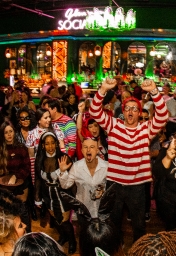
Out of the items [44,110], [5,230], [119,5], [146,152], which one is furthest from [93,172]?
[119,5]

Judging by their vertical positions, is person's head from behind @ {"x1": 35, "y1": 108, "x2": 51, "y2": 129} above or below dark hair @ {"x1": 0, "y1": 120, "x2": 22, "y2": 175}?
above

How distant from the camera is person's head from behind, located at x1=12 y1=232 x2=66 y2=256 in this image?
1.52 meters

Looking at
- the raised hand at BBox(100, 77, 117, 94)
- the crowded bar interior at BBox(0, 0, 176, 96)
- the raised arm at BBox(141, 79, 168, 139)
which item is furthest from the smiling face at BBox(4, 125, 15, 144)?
the crowded bar interior at BBox(0, 0, 176, 96)

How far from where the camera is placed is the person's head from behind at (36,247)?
152 centimetres

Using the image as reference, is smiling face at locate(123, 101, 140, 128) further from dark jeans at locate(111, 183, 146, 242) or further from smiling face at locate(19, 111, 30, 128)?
smiling face at locate(19, 111, 30, 128)

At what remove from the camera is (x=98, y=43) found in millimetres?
20156

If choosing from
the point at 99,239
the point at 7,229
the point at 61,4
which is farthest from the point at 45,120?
the point at 61,4

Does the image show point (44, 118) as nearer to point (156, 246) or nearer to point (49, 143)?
point (49, 143)

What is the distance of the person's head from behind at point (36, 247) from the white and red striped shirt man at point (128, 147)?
9.15ft

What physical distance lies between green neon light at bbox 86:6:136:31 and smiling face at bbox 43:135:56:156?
11246 mm

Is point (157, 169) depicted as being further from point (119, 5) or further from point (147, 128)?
point (119, 5)

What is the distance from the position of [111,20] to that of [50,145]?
447 inches

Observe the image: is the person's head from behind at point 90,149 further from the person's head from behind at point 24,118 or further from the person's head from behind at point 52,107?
the person's head from behind at point 24,118

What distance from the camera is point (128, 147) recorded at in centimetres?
434
